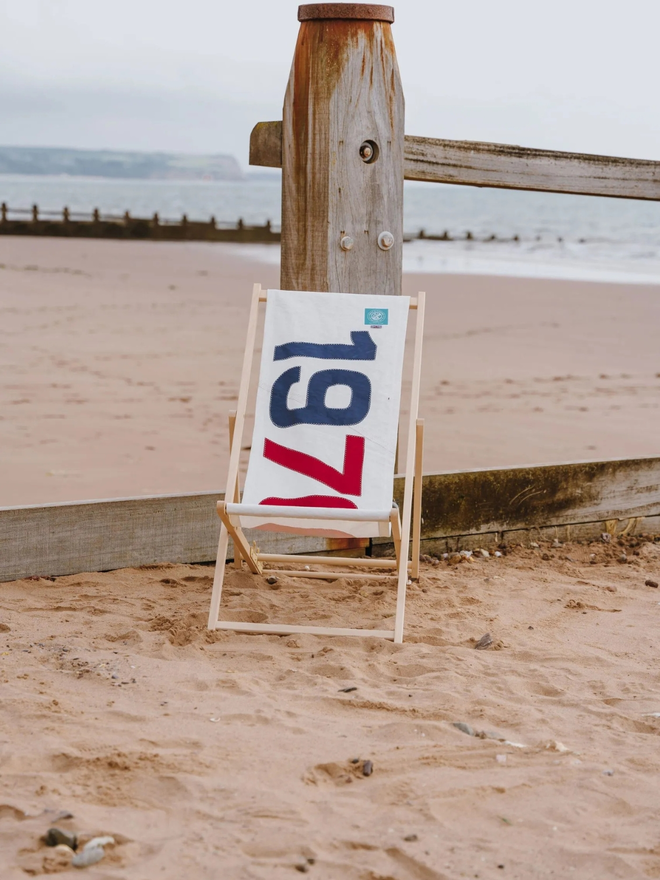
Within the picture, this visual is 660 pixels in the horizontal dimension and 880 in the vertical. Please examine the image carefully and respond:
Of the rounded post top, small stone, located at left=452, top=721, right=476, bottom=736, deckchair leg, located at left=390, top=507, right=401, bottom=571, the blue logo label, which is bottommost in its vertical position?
small stone, located at left=452, top=721, right=476, bottom=736

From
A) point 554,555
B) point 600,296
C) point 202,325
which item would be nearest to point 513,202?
point 600,296

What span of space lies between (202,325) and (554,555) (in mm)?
8195

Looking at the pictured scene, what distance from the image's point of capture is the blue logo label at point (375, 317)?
3.40 m

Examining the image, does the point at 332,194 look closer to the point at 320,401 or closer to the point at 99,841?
the point at 320,401

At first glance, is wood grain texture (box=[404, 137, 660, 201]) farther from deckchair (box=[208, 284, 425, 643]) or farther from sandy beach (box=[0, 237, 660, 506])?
sandy beach (box=[0, 237, 660, 506])

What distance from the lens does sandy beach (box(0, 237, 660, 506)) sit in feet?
18.7

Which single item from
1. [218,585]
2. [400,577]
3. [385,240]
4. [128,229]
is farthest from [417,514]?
[128,229]

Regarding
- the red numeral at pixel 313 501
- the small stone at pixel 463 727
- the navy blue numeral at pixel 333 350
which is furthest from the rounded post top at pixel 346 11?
the small stone at pixel 463 727

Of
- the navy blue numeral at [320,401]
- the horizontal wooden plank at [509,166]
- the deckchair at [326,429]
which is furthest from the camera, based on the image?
the horizontal wooden plank at [509,166]

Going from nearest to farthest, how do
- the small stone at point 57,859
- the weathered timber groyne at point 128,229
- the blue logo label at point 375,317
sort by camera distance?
the small stone at point 57,859 → the blue logo label at point 375,317 → the weathered timber groyne at point 128,229

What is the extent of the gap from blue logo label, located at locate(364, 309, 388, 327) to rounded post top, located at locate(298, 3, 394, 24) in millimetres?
1048

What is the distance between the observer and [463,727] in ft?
7.84

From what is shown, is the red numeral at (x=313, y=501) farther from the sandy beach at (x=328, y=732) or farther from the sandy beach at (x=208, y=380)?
the sandy beach at (x=208, y=380)

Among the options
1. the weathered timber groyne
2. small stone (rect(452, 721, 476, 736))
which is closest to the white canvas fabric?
small stone (rect(452, 721, 476, 736))
